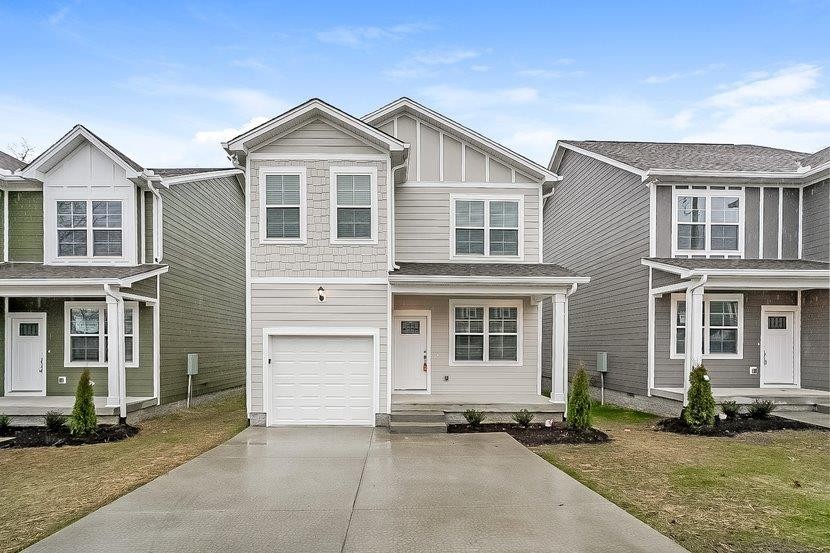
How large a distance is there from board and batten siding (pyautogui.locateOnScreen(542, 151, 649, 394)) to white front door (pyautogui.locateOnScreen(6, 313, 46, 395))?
14625 mm

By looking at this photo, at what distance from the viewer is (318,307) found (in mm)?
10836

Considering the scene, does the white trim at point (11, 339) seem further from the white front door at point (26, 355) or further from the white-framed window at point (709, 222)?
the white-framed window at point (709, 222)

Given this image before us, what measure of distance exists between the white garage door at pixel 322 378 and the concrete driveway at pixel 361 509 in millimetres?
2282

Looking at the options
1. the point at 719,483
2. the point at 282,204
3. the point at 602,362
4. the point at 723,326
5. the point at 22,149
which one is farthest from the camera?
the point at 22,149

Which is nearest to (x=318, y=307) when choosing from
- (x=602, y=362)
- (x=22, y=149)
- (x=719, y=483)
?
(x=719, y=483)

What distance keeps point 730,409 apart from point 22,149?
32367mm

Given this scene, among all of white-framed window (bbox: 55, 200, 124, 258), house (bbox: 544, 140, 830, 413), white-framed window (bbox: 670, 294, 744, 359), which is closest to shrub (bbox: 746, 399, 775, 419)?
house (bbox: 544, 140, 830, 413)

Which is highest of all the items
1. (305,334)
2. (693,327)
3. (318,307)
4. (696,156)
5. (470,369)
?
(696,156)

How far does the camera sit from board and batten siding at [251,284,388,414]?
10812mm

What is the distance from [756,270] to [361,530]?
34.3 feet

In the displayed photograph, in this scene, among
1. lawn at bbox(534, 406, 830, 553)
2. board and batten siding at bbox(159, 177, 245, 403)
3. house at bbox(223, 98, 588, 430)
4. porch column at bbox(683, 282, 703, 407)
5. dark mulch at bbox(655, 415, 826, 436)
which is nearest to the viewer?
lawn at bbox(534, 406, 830, 553)

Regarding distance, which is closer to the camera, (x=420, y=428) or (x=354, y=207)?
(x=420, y=428)

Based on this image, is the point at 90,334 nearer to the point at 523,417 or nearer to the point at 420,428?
the point at 420,428

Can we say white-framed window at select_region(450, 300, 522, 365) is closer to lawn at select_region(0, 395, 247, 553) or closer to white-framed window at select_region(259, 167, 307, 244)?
white-framed window at select_region(259, 167, 307, 244)
